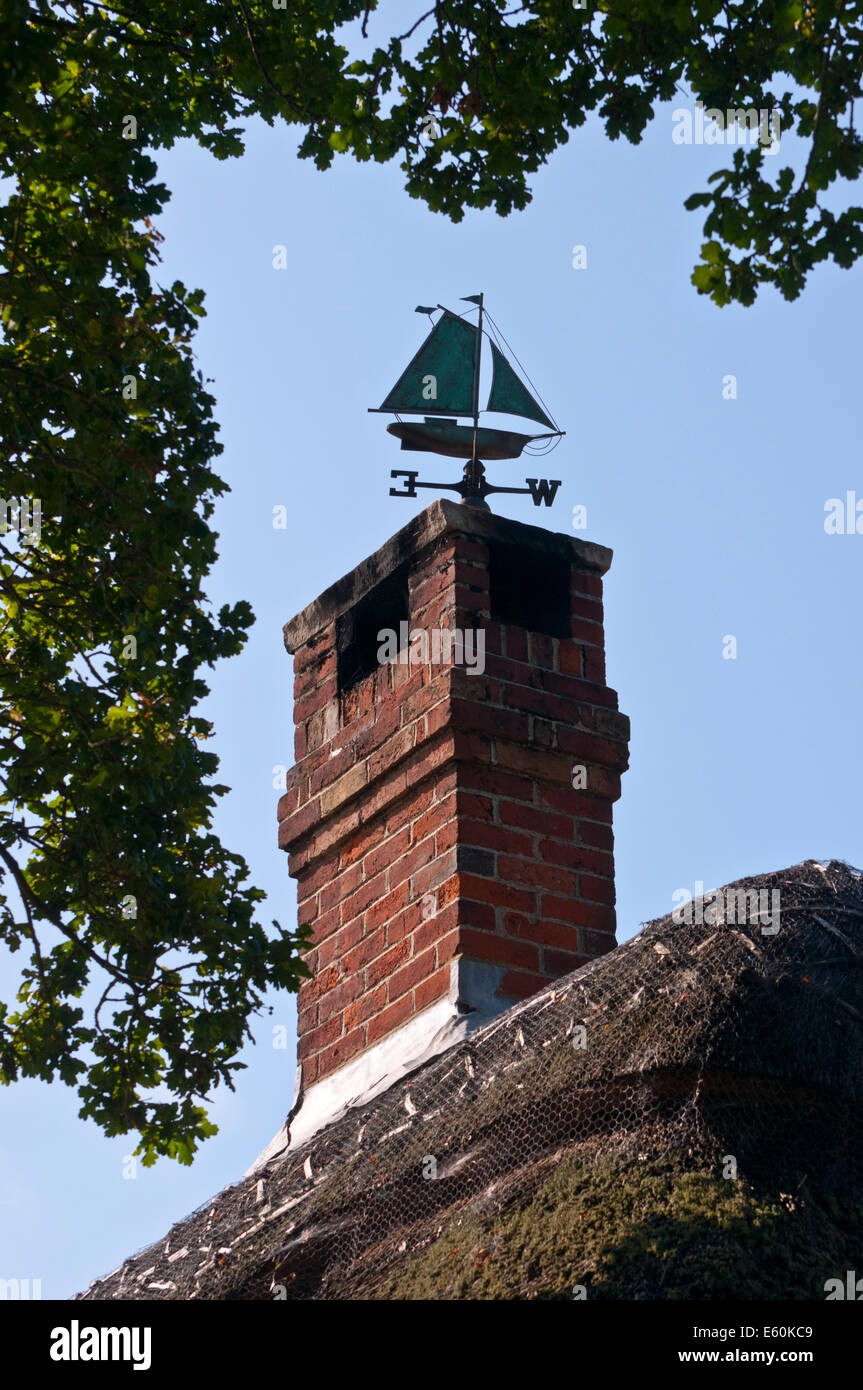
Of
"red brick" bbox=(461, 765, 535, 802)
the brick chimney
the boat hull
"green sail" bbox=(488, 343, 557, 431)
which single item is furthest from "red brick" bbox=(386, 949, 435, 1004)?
"green sail" bbox=(488, 343, 557, 431)

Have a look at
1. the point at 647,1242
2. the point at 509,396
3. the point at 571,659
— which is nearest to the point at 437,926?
the point at 571,659

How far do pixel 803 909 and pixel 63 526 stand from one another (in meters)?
2.27

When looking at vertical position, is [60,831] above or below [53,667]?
below

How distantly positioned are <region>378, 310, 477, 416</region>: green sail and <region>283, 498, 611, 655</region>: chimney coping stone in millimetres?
1090

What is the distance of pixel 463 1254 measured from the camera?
4352mm

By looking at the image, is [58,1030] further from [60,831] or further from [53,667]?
[53,667]

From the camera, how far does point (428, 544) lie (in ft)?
A: 22.0

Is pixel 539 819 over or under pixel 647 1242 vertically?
over

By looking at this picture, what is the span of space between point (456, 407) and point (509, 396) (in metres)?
0.64

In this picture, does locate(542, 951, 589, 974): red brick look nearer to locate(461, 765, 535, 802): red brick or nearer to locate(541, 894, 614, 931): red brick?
locate(541, 894, 614, 931): red brick

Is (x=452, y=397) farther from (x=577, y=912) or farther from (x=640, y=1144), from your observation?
(x=640, y=1144)

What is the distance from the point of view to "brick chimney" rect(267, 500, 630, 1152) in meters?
6.00

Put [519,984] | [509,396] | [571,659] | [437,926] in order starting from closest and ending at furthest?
[519,984]
[437,926]
[571,659]
[509,396]
